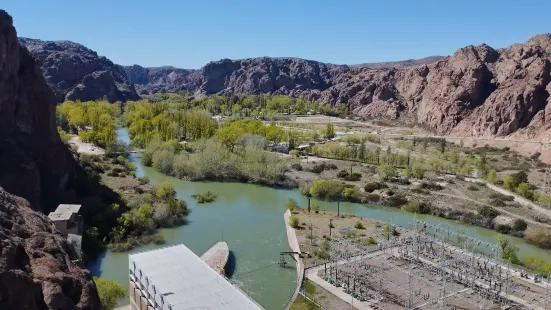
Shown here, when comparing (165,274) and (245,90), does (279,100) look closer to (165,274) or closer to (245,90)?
(245,90)

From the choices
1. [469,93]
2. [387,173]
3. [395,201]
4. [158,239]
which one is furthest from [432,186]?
[469,93]

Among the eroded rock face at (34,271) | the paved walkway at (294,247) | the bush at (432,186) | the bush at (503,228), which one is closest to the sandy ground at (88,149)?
the paved walkway at (294,247)

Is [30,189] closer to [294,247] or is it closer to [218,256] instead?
[218,256]

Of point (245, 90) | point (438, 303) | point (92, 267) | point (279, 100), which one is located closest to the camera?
point (438, 303)

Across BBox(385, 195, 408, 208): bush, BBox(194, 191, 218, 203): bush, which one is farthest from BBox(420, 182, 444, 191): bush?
BBox(194, 191, 218, 203): bush

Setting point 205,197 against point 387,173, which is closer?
point 205,197

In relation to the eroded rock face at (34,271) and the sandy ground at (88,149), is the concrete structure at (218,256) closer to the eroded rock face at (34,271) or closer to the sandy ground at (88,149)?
the eroded rock face at (34,271)

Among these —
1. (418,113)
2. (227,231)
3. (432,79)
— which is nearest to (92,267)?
(227,231)
